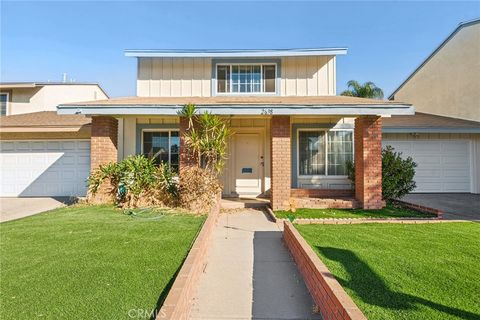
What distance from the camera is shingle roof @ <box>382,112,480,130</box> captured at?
42.1ft

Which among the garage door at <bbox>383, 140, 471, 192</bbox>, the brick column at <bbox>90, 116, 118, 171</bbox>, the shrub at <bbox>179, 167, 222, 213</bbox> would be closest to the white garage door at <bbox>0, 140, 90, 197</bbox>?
the brick column at <bbox>90, 116, 118, 171</bbox>

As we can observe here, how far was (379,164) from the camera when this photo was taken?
8961 millimetres

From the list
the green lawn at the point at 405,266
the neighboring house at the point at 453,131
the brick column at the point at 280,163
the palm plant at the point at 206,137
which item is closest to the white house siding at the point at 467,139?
the neighboring house at the point at 453,131

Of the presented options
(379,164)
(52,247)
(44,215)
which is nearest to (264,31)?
(379,164)

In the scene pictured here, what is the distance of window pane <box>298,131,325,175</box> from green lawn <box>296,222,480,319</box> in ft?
15.3

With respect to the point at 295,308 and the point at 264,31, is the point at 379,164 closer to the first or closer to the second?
the point at 295,308

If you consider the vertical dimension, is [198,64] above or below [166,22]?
below

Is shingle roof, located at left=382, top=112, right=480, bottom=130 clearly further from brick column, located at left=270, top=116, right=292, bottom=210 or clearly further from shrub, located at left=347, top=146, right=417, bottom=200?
brick column, located at left=270, top=116, right=292, bottom=210

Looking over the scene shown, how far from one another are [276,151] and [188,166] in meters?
2.81

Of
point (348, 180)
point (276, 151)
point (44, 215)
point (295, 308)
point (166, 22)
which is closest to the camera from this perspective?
point (295, 308)

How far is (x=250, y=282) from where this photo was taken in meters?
4.11

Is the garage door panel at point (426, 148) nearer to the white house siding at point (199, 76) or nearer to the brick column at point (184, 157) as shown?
the white house siding at point (199, 76)

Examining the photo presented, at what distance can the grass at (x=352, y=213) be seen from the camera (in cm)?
792

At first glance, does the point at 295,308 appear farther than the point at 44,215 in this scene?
No
